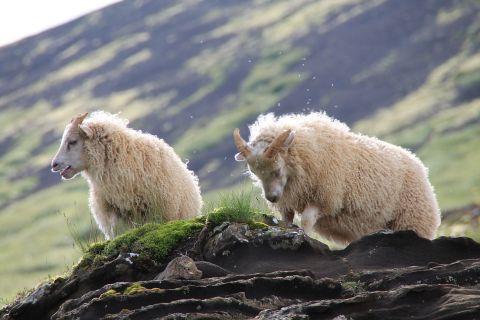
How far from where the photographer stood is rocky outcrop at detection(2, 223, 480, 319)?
1005 centimetres

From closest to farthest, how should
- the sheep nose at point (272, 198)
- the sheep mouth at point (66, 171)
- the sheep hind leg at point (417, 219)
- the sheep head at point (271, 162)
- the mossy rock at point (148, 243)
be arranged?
the mossy rock at point (148, 243) → the sheep nose at point (272, 198) → the sheep head at point (271, 162) → the sheep hind leg at point (417, 219) → the sheep mouth at point (66, 171)

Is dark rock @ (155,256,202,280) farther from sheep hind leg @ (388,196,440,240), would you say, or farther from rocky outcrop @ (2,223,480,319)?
sheep hind leg @ (388,196,440,240)

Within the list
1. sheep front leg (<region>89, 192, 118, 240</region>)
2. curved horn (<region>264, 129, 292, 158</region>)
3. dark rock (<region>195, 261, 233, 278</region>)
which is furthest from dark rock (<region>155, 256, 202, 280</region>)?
sheep front leg (<region>89, 192, 118, 240</region>)

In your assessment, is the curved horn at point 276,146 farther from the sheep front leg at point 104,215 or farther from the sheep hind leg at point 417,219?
the sheep front leg at point 104,215

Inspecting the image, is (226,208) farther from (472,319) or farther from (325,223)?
(472,319)

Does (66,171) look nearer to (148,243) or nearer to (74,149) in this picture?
(74,149)

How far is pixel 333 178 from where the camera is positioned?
653 inches

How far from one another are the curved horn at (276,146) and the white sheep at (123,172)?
2351mm

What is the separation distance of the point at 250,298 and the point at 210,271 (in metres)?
1.30

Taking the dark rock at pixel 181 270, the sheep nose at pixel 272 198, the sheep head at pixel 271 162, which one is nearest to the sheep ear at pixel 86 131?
the sheep head at pixel 271 162

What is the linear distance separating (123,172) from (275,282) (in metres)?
7.11

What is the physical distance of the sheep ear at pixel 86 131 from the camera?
1767 cm

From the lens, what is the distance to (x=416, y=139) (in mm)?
165625

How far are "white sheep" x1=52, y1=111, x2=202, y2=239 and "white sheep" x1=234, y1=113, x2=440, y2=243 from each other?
1.75 meters
